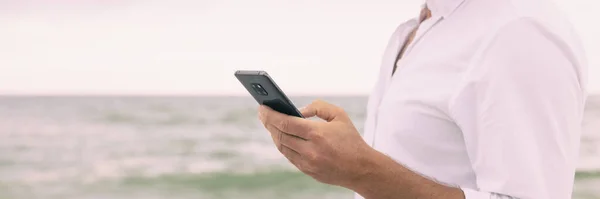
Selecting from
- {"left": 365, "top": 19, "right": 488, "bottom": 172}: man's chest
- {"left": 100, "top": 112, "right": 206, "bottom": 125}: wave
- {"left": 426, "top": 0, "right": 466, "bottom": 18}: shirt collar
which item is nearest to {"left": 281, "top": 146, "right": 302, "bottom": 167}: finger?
{"left": 365, "top": 19, "right": 488, "bottom": 172}: man's chest

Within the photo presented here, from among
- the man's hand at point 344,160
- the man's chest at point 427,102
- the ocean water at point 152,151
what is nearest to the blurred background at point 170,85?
the ocean water at point 152,151

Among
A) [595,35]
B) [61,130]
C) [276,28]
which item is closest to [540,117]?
[595,35]

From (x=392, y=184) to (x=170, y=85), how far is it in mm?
10463

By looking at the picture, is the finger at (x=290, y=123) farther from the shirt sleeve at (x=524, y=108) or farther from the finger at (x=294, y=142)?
the shirt sleeve at (x=524, y=108)

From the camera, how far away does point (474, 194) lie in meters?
0.74

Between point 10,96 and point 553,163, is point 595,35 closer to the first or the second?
point 553,163

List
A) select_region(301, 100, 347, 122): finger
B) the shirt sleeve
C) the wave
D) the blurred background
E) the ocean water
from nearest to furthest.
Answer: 1. the shirt sleeve
2. select_region(301, 100, 347, 122): finger
3. the ocean water
4. the blurred background
5. the wave

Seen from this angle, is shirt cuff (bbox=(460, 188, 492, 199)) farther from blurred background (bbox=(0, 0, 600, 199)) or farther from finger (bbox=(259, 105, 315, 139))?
blurred background (bbox=(0, 0, 600, 199))

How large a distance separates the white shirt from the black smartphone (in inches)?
6.1

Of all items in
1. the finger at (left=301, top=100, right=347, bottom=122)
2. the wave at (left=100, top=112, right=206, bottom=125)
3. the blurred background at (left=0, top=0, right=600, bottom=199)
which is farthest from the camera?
the wave at (left=100, top=112, right=206, bottom=125)

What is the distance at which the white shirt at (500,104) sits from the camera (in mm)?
712

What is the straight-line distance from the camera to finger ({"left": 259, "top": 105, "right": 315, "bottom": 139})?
710mm

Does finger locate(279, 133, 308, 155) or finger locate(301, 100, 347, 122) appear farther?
finger locate(301, 100, 347, 122)

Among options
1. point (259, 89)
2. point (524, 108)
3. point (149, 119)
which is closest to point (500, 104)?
point (524, 108)
